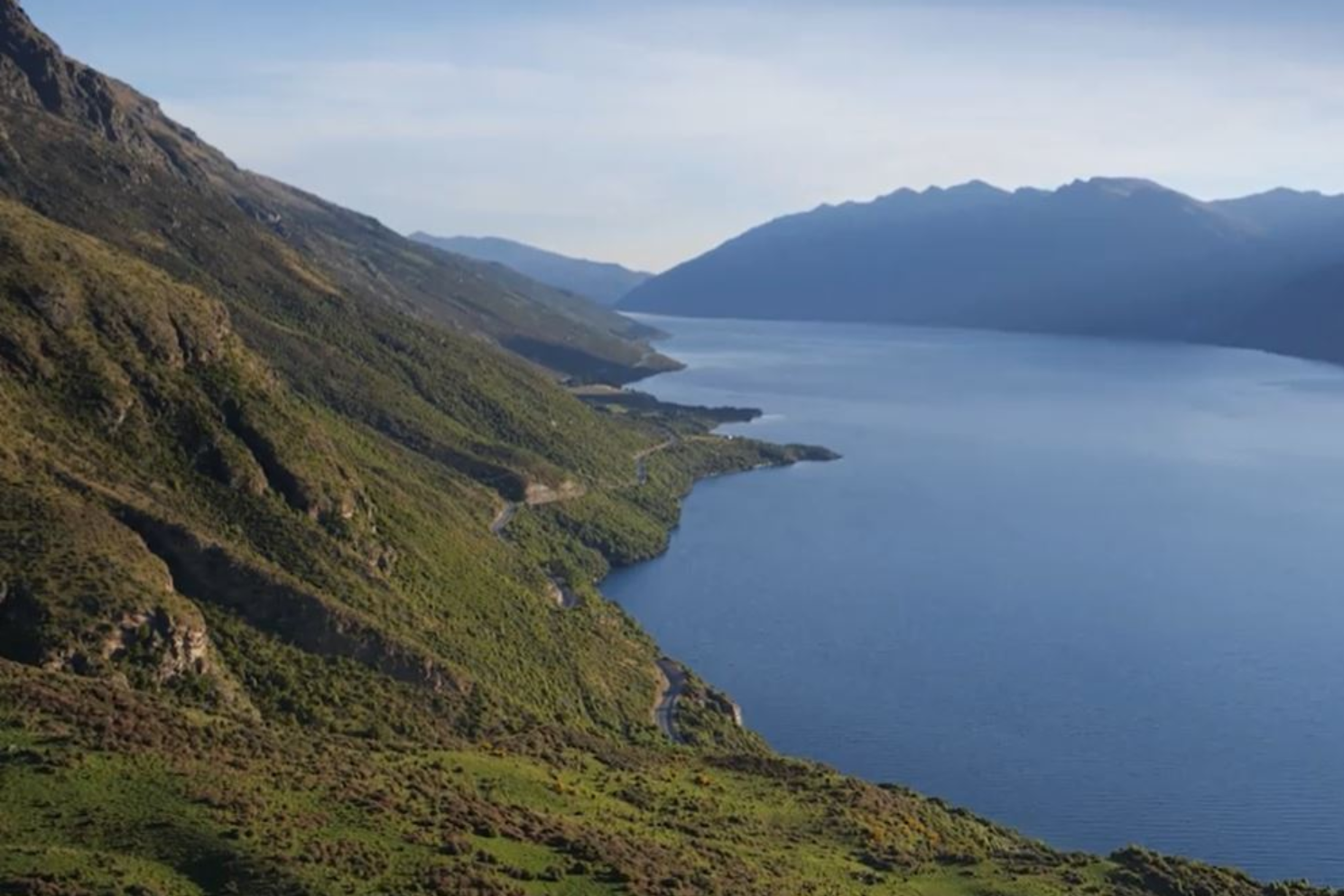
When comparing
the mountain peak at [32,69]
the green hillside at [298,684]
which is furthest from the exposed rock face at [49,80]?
the green hillside at [298,684]

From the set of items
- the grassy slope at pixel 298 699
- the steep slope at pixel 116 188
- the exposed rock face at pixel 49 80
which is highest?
the exposed rock face at pixel 49 80

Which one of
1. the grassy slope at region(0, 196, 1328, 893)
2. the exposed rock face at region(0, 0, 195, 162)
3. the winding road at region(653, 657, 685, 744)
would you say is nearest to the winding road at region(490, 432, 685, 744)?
the winding road at region(653, 657, 685, 744)

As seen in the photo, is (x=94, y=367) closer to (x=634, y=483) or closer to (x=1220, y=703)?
(x=1220, y=703)

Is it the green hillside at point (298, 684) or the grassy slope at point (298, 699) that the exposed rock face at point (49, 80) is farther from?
the grassy slope at point (298, 699)

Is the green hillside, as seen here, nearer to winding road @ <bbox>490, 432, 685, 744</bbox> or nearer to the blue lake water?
winding road @ <bbox>490, 432, 685, 744</bbox>

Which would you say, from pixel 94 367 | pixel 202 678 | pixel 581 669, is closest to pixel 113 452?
pixel 94 367

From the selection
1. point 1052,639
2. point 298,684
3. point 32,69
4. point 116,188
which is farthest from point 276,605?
point 32,69

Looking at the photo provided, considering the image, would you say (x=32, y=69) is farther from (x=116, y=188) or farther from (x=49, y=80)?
(x=116, y=188)
